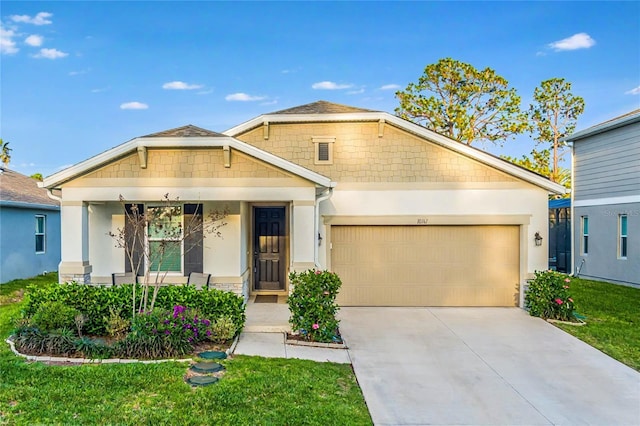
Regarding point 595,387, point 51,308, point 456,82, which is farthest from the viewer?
point 456,82

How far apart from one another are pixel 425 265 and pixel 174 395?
7.45 meters

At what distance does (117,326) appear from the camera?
22.6ft

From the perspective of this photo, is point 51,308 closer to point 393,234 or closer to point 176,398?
point 176,398

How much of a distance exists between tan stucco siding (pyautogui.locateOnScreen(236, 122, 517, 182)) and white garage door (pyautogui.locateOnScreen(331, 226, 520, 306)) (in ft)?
4.38

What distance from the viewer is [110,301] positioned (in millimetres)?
7258

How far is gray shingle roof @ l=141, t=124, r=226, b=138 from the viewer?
27.9 feet

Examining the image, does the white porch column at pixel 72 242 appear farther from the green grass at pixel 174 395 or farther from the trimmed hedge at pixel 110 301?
the green grass at pixel 174 395

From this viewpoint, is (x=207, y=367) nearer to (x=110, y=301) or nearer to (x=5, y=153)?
(x=110, y=301)

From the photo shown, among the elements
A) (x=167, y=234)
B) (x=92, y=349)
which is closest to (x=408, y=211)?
(x=167, y=234)

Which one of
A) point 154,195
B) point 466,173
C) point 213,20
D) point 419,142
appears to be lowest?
point 154,195

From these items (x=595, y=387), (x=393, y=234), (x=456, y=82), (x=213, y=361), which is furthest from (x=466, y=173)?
(x=456, y=82)

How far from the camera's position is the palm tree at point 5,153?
1196 inches

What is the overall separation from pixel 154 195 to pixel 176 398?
4.78 metres

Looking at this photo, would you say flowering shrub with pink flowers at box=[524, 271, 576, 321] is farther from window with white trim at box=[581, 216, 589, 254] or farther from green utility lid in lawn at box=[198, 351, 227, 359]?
green utility lid in lawn at box=[198, 351, 227, 359]
